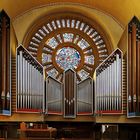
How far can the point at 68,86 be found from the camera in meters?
13.6

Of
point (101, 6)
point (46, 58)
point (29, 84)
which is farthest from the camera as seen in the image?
point (46, 58)

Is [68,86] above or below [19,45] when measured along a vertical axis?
below

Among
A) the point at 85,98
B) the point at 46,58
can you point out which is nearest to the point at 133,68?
the point at 85,98

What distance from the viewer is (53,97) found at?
13.5 metres

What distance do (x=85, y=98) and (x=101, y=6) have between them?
3234 mm

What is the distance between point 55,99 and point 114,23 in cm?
349

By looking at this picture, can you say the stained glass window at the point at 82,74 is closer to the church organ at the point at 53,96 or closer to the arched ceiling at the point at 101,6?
the church organ at the point at 53,96

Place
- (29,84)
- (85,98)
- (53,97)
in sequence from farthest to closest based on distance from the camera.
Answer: (85,98)
(53,97)
(29,84)

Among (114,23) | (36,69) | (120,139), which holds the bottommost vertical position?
(120,139)

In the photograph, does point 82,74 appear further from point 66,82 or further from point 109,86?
point 109,86

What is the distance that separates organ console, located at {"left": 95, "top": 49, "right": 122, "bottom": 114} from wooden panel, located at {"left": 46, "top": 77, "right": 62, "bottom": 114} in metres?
1.11

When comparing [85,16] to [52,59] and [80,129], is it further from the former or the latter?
[80,129]

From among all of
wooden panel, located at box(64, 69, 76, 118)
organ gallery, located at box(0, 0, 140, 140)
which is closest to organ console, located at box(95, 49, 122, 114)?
organ gallery, located at box(0, 0, 140, 140)

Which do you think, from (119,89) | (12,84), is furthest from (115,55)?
(12,84)
